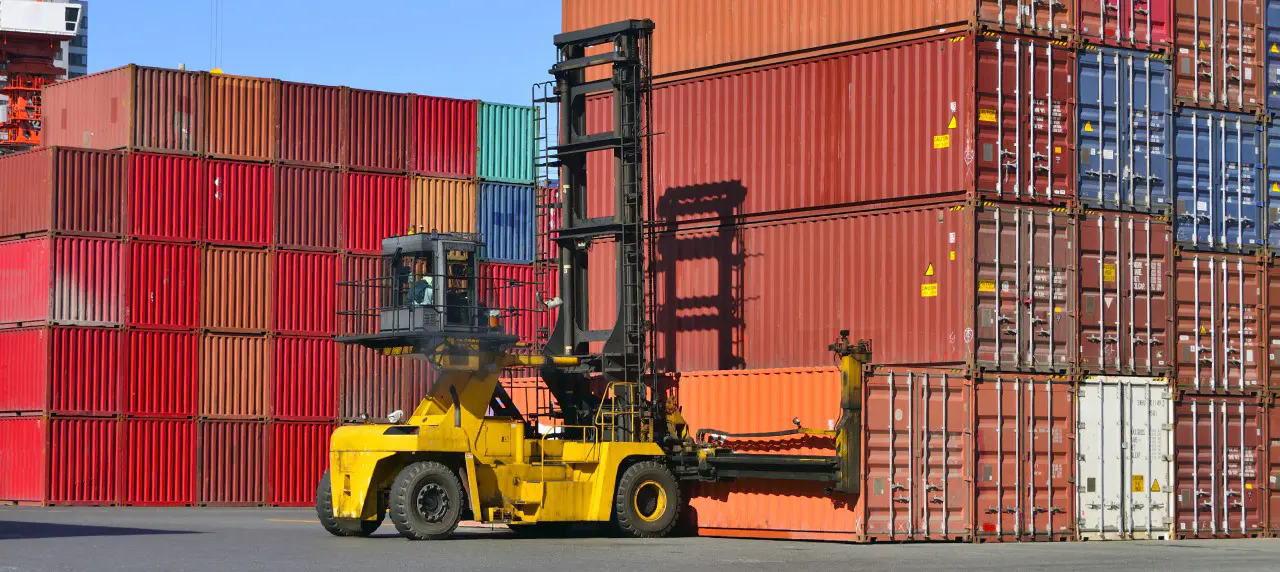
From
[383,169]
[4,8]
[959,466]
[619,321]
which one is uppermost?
[4,8]

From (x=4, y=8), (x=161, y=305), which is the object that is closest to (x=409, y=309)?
(x=161, y=305)

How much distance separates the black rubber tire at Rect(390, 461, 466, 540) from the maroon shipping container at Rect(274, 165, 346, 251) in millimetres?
19103

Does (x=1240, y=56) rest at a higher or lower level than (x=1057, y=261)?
higher

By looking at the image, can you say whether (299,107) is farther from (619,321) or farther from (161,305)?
(619,321)

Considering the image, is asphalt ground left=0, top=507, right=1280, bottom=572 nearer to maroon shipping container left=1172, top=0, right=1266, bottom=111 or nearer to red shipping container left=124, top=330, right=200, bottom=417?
maroon shipping container left=1172, top=0, right=1266, bottom=111

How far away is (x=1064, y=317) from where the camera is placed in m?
28.4

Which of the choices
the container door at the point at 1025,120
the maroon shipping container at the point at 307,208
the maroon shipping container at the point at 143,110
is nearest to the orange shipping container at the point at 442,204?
the maroon shipping container at the point at 307,208

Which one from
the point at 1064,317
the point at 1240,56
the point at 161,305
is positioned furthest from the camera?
the point at 161,305

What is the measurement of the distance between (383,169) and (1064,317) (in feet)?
70.4

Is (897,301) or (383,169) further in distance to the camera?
(383,169)

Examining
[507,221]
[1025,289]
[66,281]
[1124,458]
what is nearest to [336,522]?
[1025,289]

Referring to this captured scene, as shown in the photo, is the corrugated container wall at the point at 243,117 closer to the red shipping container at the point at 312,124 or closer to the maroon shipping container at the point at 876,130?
the red shipping container at the point at 312,124

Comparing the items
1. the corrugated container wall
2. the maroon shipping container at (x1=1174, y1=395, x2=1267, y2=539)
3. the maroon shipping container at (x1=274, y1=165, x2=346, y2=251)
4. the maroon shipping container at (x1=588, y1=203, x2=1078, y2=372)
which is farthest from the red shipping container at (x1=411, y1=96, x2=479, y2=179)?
the maroon shipping container at (x1=1174, y1=395, x2=1267, y2=539)

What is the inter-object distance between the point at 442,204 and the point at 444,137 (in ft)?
5.55
